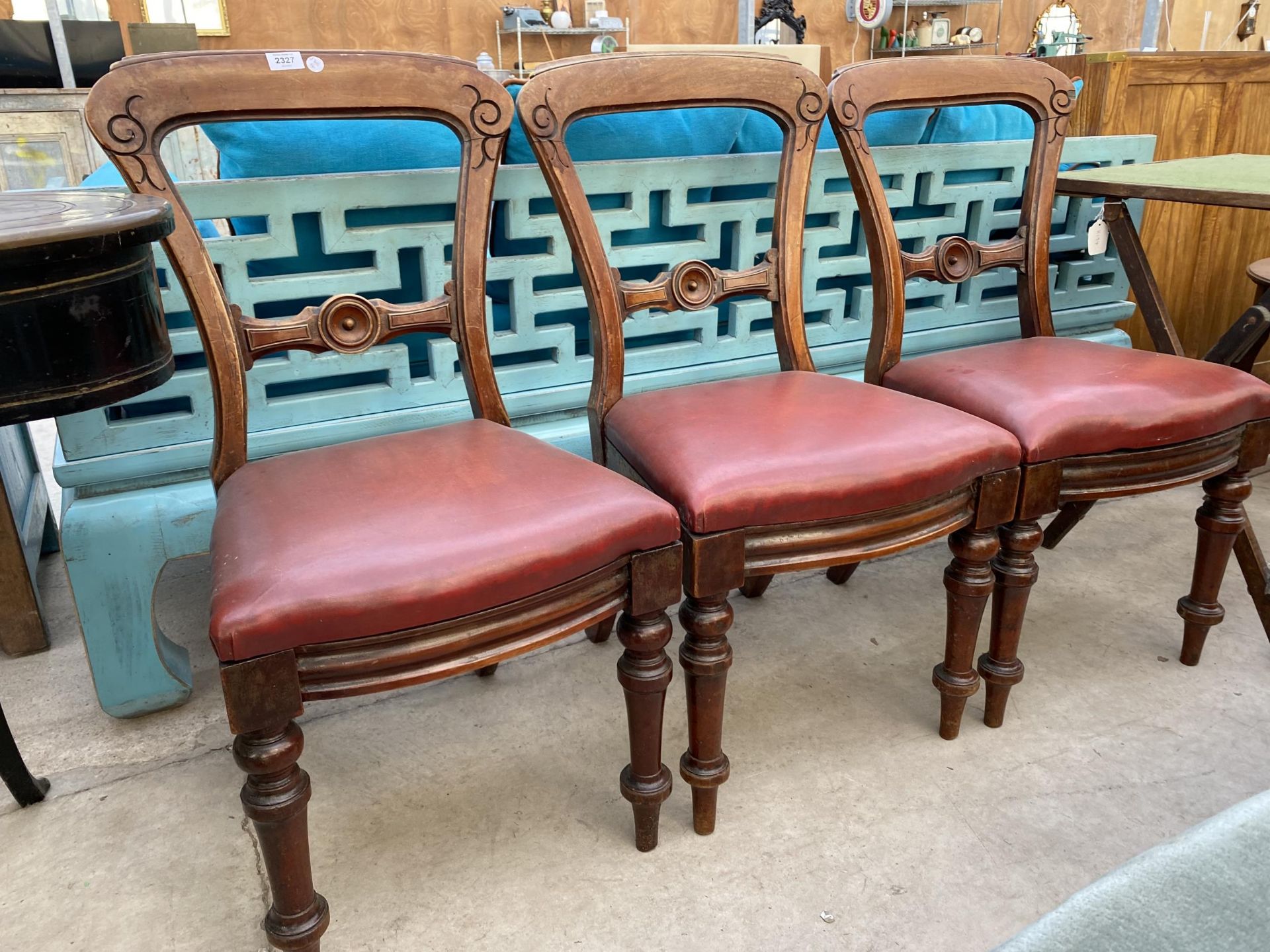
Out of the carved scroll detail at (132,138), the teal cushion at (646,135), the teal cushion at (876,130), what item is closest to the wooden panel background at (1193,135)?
the teal cushion at (876,130)

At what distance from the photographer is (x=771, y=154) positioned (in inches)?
63.2

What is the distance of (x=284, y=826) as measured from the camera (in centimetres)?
92

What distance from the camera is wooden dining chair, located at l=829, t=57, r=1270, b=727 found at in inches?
51.6

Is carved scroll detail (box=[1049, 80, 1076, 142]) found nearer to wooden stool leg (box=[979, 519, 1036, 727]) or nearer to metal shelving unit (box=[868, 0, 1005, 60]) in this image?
wooden stool leg (box=[979, 519, 1036, 727])

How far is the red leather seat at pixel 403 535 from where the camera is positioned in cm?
87

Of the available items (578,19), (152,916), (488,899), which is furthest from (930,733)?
(578,19)

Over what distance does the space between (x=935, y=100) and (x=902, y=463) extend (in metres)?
0.76

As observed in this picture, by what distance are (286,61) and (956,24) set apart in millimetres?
7334

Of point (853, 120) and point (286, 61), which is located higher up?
point (286, 61)

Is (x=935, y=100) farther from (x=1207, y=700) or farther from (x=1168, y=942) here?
(x=1168, y=942)

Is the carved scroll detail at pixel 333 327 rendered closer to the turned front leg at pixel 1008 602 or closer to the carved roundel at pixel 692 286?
the carved roundel at pixel 692 286

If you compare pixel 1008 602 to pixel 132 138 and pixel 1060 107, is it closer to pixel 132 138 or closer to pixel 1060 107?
pixel 1060 107

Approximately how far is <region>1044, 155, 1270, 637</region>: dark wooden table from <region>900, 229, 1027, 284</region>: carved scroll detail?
211 millimetres

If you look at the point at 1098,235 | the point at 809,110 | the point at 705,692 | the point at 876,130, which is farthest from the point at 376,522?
the point at 1098,235
